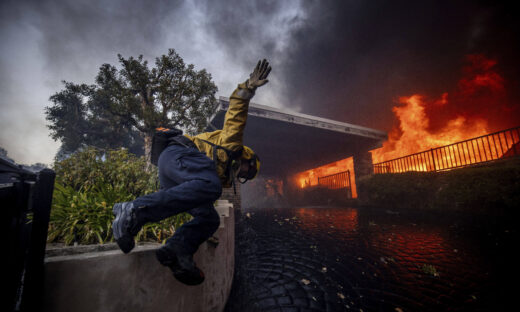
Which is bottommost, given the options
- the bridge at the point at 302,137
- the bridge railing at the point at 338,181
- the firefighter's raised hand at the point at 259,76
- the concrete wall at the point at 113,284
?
the concrete wall at the point at 113,284

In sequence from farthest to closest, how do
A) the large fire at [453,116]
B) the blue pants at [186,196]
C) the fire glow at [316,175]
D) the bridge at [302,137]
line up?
the fire glow at [316,175], the large fire at [453,116], the bridge at [302,137], the blue pants at [186,196]

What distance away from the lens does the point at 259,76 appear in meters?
1.75

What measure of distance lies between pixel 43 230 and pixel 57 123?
20121 mm

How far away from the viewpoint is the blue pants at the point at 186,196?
1.27 metres

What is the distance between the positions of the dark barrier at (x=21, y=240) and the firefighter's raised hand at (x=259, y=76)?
1.54 m

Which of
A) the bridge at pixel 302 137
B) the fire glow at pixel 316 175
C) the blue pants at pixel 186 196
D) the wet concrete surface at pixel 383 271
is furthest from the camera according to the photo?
the fire glow at pixel 316 175

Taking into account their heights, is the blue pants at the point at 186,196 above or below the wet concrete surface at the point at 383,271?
above

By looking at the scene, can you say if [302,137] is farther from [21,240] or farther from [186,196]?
[21,240]

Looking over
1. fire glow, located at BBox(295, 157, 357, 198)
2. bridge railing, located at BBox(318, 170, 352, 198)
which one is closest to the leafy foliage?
bridge railing, located at BBox(318, 170, 352, 198)

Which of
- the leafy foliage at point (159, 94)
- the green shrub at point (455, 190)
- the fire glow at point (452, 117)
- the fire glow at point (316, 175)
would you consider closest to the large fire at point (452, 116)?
the fire glow at point (452, 117)

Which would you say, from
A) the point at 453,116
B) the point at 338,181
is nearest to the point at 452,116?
the point at 453,116

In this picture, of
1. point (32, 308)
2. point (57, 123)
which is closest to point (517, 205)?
point (32, 308)

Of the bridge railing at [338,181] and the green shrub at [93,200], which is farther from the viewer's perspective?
the bridge railing at [338,181]

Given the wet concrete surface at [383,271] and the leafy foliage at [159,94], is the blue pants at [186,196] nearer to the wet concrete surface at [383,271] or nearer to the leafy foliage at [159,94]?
the wet concrete surface at [383,271]
